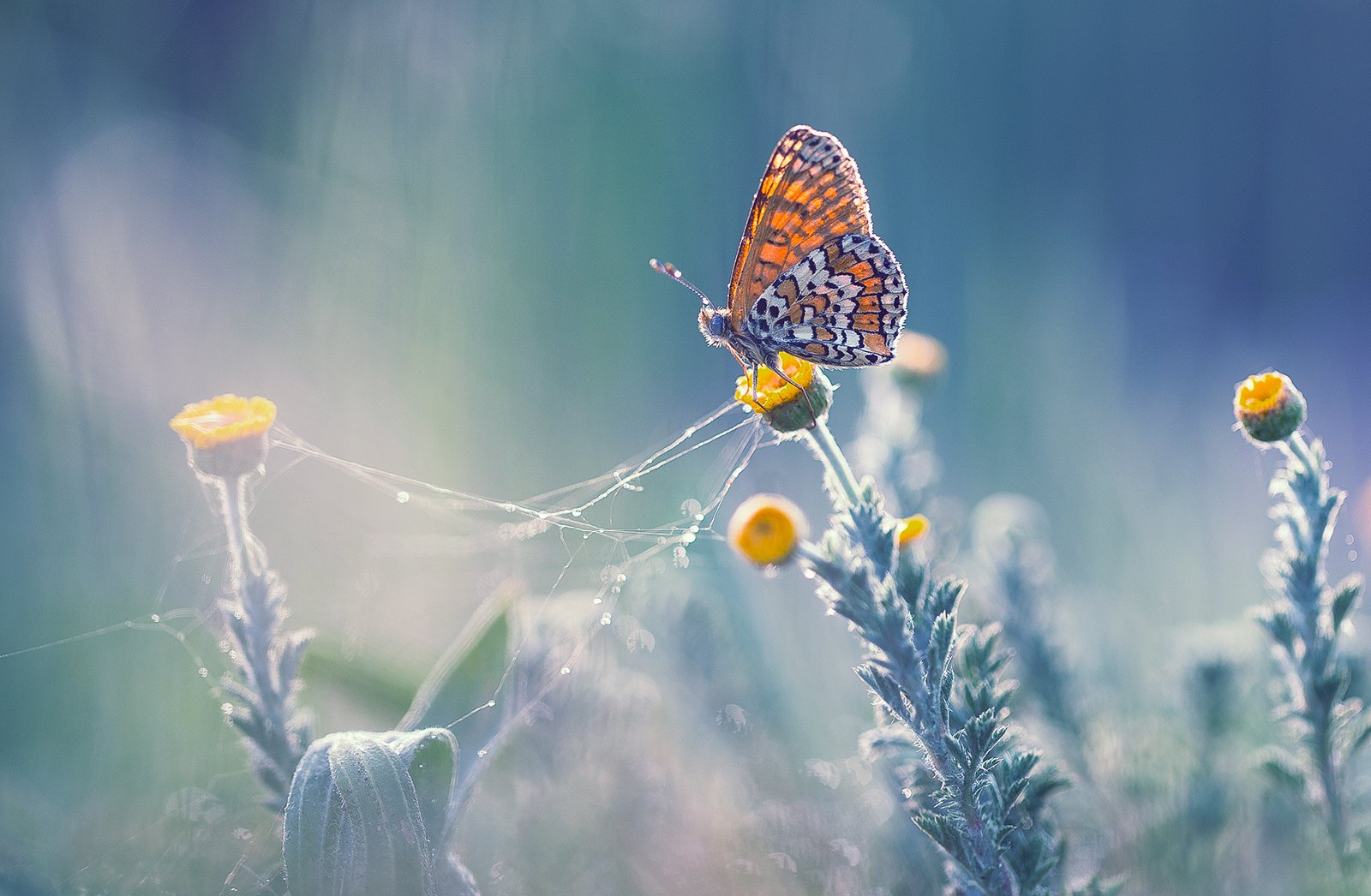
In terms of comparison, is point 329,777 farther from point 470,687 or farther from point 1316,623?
point 1316,623

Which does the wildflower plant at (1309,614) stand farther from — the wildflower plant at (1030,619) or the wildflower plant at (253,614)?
the wildflower plant at (253,614)

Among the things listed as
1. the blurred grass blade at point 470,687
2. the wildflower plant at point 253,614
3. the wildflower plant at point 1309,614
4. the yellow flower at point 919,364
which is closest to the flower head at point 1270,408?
the wildflower plant at point 1309,614

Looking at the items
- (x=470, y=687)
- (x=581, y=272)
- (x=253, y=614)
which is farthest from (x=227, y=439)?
(x=581, y=272)

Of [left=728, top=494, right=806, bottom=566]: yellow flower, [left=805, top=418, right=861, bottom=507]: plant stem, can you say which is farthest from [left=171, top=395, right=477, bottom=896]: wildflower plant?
[left=805, top=418, right=861, bottom=507]: plant stem

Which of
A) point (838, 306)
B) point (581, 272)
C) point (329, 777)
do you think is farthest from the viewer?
point (581, 272)

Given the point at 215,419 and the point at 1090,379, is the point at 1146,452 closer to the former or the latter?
the point at 1090,379

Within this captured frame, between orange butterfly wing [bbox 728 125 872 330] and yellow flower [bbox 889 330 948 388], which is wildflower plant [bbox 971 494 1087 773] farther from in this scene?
orange butterfly wing [bbox 728 125 872 330]
